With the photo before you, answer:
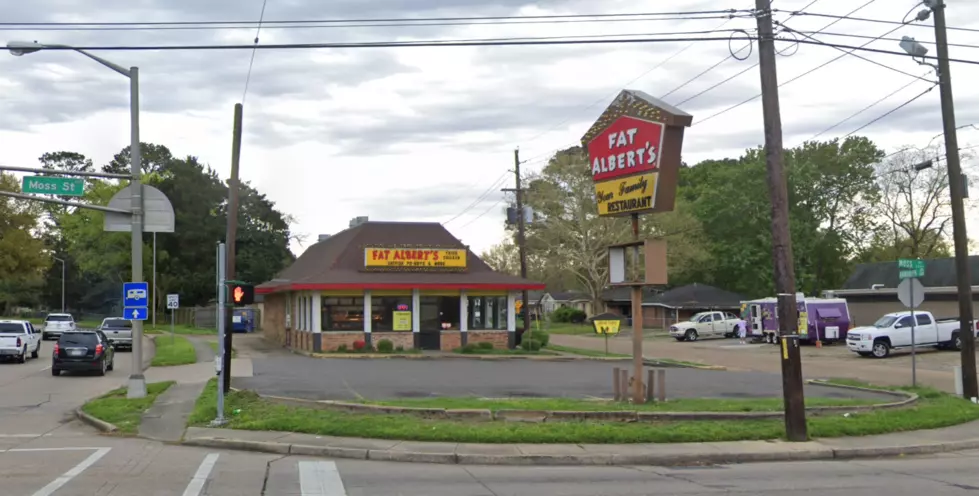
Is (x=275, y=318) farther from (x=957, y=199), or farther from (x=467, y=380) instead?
(x=957, y=199)

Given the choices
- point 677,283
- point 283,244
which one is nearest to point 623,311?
point 677,283

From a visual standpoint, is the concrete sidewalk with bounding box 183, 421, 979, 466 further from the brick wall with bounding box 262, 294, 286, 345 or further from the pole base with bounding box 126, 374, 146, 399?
the brick wall with bounding box 262, 294, 286, 345

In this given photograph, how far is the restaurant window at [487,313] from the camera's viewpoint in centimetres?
4159

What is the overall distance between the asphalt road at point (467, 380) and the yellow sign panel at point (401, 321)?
16.1 feet

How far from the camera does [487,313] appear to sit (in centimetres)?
4191

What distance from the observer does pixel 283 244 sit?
7819 centimetres

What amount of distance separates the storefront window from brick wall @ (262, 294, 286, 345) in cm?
885

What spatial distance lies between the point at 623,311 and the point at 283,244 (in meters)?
32.5

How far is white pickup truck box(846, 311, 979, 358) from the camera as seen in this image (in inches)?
1491

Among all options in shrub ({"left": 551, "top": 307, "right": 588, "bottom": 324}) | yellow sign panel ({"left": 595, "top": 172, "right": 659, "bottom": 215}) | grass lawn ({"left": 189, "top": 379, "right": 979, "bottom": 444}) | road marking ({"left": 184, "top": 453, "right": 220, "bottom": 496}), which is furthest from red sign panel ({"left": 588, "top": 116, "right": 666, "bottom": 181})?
shrub ({"left": 551, "top": 307, "right": 588, "bottom": 324})

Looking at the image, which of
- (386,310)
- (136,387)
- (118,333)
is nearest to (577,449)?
(136,387)

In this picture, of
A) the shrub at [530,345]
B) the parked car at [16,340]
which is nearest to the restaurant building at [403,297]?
the shrub at [530,345]

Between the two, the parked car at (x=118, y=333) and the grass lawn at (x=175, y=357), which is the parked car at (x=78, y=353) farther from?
the parked car at (x=118, y=333)

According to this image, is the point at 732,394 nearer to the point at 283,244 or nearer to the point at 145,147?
the point at 283,244
